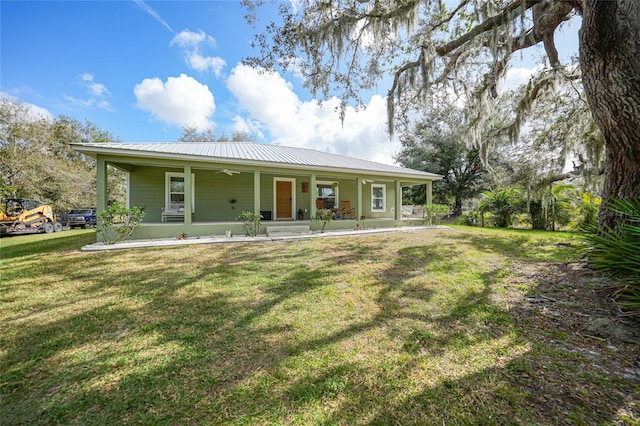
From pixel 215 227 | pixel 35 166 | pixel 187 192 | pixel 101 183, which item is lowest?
pixel 215 227

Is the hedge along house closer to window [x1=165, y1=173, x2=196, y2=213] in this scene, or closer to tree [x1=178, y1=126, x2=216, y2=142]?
window [x1=165, y1=173, x2=196, y2=213]

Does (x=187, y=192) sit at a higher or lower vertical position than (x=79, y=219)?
higher

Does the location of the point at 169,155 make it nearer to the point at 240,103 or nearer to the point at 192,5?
the point at 192,5

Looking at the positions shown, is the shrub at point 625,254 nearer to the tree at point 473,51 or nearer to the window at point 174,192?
the tree at point 473,51

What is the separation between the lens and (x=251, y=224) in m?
8.27

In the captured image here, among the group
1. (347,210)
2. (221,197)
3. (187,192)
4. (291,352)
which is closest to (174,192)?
(221,197)

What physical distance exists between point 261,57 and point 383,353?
7.58 m

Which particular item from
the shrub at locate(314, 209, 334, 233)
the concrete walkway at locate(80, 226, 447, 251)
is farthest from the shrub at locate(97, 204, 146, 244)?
the shrub at locate(314, 209, 334, 233)

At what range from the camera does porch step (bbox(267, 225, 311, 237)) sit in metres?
8.49

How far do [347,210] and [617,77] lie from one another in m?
9.75

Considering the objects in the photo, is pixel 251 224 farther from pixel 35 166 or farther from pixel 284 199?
pixel 35 166

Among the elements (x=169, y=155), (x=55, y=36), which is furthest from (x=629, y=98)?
(x=55, y=36)

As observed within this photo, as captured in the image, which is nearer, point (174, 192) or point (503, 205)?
point (174, 192)

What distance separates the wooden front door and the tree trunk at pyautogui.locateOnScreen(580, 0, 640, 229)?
953 centimetres
